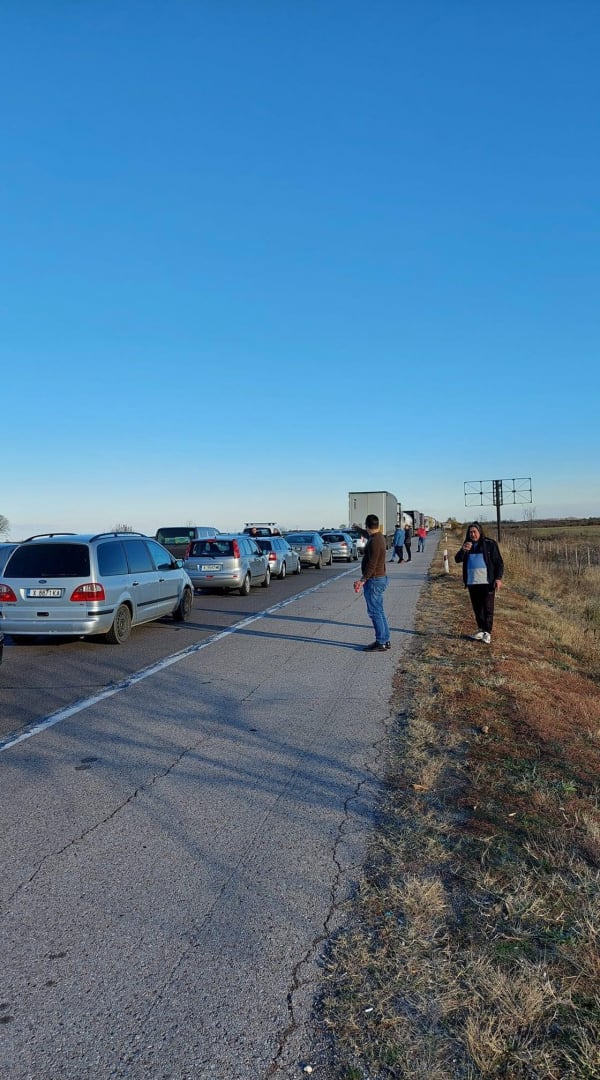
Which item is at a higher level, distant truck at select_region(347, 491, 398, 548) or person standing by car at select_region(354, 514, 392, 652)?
distant truck at select_region(347, 491, 398, 548)

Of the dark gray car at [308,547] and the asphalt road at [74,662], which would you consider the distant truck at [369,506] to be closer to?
the dark gray car at [308,547]

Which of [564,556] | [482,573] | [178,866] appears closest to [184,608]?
[482,573]

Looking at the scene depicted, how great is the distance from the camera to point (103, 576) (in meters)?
11.1

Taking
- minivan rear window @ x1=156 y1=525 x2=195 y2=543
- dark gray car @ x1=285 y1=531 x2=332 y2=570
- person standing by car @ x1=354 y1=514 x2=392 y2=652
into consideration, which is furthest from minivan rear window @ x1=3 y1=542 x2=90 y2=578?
dark gray car @ x1=285 y1=531 x2=332 y2=570

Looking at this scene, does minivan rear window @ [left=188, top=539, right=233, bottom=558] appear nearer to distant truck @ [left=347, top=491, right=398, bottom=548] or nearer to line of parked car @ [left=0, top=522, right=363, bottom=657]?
line of parked car @ [left=0, top=522, right=363, bottom=657]

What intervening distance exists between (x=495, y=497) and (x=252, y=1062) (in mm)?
39218

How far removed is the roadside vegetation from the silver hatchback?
41.0 feet

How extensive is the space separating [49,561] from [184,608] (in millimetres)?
3694

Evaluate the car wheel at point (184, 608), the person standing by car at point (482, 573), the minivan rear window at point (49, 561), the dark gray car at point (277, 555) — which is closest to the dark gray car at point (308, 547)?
the dark gray car at point (277, 555)

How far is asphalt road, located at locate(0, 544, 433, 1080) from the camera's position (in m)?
2.66

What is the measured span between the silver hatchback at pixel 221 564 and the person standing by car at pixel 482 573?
9.35 m

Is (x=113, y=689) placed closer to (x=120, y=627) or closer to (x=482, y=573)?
(x=120, y=627)

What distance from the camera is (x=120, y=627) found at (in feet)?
37.8

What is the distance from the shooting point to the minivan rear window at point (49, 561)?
1098cm
